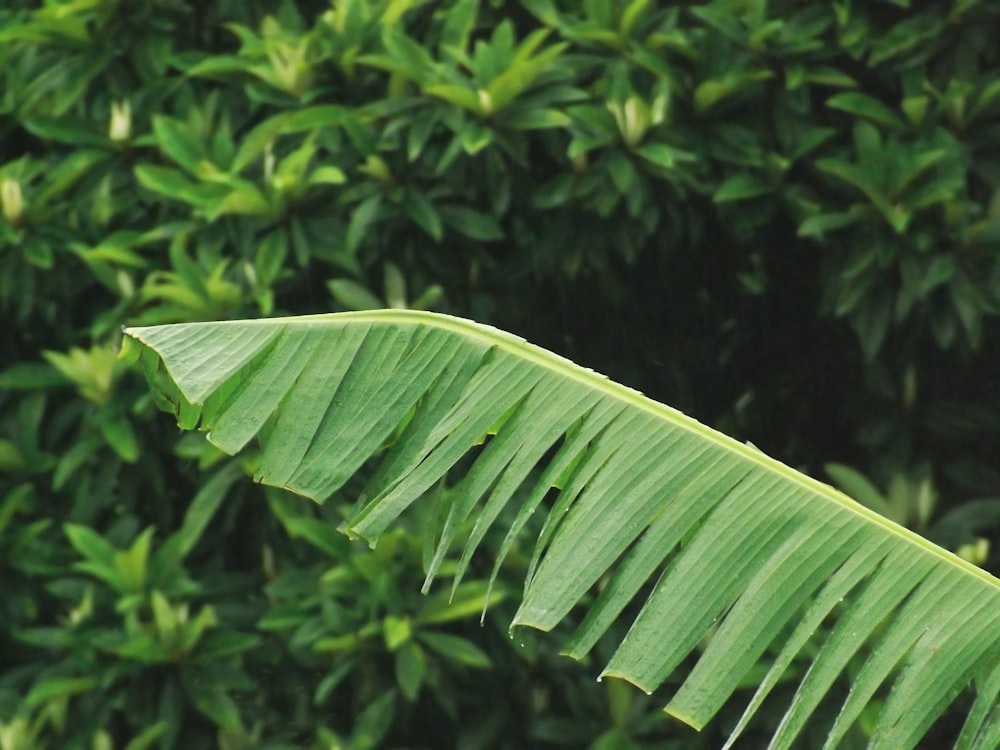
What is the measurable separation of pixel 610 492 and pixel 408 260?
6.53ft

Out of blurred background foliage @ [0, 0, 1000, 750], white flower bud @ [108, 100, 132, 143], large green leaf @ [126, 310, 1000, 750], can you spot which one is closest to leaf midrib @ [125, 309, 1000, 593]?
large green leaf @ [126, 310, 1000, 750]

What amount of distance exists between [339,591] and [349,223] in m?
0.88

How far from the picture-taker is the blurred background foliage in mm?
3340

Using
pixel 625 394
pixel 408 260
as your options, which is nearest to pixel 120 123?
pixel 408 260

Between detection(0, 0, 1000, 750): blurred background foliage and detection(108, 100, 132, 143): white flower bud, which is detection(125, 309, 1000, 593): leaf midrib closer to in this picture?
detection(0, 0, 1000, 750): blurred background foliage

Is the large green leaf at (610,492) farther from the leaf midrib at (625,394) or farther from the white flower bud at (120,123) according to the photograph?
the white flower bud at (120,123)

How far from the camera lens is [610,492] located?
1620 millimetres

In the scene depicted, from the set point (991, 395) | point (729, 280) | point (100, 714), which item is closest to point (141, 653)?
point (100, 714)

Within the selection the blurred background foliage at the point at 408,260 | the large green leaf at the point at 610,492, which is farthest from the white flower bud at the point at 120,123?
the large green leaf at the point at 610,492

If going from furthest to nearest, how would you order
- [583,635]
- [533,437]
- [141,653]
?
[141,653], [533,437], [583,635]

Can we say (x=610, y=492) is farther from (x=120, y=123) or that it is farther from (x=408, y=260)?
(x=120, y=123)

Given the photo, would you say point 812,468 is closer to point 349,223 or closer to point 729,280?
point 729,280

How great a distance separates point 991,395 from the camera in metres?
3.75

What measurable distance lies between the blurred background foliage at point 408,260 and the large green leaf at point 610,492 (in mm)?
1619
